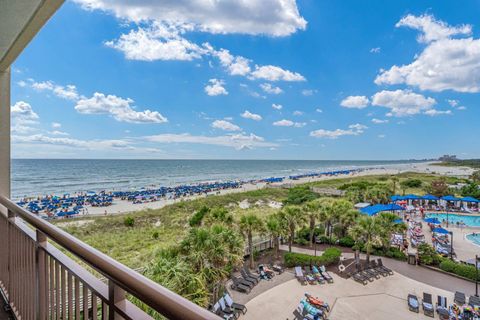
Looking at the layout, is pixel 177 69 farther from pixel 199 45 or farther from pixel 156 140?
pixel 156 140

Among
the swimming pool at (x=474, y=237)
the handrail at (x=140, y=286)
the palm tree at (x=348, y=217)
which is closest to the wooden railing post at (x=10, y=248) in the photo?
the handrail at (x=140, y=286)

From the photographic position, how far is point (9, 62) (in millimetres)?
3000

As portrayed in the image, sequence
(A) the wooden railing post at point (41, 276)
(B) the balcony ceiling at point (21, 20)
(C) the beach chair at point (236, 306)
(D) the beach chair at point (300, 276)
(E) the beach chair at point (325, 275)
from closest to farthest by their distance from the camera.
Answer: (A) the wooden railing post at point (41, 276) → (B) the balcony ceiling at point (21, 20) → (C) the beach chair at point (236, 306) → (D) the beach chair at point (300, 276) → (E) the beach chair at point (325, 275)

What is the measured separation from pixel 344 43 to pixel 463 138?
29.9 meters

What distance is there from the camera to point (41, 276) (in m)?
1.45

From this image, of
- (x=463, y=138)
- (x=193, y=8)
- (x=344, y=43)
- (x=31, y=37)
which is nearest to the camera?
(x=31, y=37)

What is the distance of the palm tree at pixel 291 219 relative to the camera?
1341 centimetres

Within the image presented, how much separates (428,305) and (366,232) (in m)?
4.03

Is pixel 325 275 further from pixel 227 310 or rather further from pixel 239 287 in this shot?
pixel 227 310

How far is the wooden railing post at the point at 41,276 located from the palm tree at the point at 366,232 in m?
13.0

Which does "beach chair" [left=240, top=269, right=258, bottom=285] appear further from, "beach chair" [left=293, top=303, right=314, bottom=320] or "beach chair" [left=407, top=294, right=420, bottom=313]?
"beach chair" [left=407, top=294, right=420, bottom=313]

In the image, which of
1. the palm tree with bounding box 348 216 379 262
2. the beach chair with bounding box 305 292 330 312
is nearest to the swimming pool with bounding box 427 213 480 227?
the palm tree with bounding box 348 216 379 262

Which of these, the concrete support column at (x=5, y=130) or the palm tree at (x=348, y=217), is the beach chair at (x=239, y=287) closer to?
the palm tree at (x=348, y=217)

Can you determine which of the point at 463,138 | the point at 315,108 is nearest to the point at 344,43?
the point at 463,138
